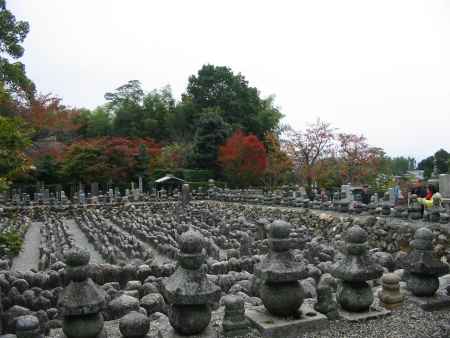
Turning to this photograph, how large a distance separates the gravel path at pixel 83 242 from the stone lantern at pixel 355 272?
335 inches

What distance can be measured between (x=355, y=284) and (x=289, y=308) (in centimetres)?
88

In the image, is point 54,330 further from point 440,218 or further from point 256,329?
point 440,218

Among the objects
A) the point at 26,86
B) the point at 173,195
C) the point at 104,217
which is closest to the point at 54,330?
the point at 26,86

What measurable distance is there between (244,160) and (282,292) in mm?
28164

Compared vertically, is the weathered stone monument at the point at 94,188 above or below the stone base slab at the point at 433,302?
above

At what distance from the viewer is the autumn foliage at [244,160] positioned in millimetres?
31391

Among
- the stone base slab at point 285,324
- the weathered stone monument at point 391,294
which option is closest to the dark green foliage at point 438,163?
the weathered stone monument at point 391,294

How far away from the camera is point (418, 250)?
15.1 feet

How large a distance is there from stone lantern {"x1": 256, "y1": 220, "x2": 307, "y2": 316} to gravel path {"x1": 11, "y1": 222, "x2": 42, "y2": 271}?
8.92m

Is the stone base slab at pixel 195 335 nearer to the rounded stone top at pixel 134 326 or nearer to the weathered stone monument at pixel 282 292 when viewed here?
the rounded stone top at pixel 134 326

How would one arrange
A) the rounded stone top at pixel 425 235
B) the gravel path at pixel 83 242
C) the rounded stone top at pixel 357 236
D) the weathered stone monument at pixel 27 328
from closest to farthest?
the weathered stone monument at pixel 27 328 → the rounded stone top at pixel 357 236 → the rounded stone top at pixel 425 235 → the gravel path at pixel 83 242

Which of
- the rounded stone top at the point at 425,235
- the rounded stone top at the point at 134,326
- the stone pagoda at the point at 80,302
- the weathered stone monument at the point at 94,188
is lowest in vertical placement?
the rounded stone top at the point at 134,326

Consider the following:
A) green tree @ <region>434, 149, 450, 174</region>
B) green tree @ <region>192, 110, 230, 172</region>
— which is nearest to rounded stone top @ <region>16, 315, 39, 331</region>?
green tree @ <region>192, 110, 230, 172</region>

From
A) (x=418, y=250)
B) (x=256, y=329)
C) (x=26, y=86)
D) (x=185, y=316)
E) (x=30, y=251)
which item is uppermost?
(x=26, y=86)
